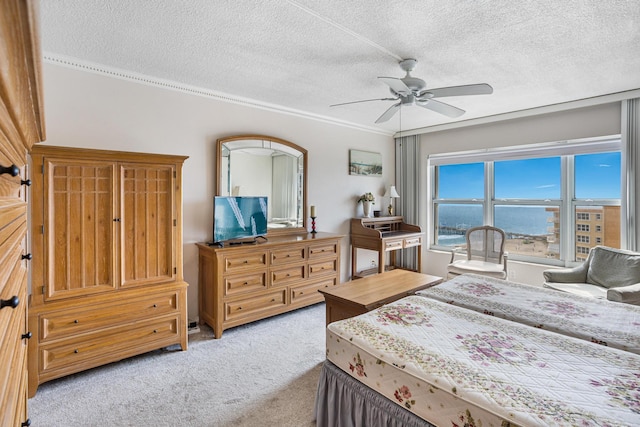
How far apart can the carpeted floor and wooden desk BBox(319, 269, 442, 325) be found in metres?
0.51

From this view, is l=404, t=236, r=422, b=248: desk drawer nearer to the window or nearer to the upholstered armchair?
the window

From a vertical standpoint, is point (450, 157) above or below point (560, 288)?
above

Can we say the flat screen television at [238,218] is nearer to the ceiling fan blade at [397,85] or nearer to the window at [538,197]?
the ceiling fan blade at [397,85]

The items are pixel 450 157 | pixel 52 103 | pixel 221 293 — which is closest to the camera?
pixel 52 103

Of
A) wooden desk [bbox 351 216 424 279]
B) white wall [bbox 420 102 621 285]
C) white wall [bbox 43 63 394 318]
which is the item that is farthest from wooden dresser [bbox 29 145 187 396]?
white wall [bbox 420 102 621 285]

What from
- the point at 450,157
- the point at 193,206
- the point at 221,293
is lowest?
the point at 221,293

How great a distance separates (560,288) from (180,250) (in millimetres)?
3697

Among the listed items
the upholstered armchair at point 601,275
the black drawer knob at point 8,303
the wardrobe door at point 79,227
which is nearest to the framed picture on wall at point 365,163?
the upholstered armchair at point 601,275

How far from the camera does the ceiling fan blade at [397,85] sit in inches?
90.8

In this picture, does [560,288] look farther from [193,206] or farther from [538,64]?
[193,206]

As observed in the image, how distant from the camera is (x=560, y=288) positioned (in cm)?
314

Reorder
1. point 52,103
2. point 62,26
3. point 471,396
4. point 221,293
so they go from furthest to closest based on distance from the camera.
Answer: point 221,293 < point 52,103 < point 62,26 < point 471,396

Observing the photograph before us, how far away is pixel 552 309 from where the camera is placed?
78.4 inches

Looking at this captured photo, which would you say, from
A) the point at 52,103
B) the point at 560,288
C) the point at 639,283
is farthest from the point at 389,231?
the point at 52,103
